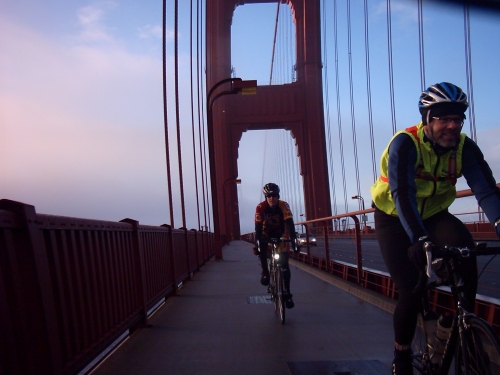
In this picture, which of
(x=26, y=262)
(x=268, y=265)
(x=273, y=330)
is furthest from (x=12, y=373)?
(x=268, y=265)

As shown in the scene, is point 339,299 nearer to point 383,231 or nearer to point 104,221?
point 104,221

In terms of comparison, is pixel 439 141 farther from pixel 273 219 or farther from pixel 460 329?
pixel 273 219

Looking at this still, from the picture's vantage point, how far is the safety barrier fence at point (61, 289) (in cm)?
257

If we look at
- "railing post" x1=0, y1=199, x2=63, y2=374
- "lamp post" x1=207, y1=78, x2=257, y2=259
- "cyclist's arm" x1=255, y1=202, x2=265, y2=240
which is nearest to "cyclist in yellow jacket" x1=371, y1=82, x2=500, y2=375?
"railing post" x1=0, y1=199, x2=63, y2=374

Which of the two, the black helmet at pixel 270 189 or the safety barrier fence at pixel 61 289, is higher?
the black helmet at pixel 270 189

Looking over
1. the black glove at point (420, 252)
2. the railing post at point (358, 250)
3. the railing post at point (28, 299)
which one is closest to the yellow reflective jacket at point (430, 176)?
the black glove at point (420, 252)

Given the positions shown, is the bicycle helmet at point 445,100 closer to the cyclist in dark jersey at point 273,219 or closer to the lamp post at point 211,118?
the cyclist in dark jersey at point 273,219

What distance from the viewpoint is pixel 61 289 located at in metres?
3.06

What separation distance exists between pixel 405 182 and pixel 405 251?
414 millimetres

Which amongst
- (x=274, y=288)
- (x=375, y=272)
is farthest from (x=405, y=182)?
(x=375, y=272)

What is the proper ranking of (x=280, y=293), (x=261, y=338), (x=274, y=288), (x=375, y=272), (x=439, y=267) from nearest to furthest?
(x=439, y=267) < (x=261, y=338) < (x=280, y=293) < (x=274, y=288) < (x=375, y=272)

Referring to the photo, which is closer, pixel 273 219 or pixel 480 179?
pixel 480 179

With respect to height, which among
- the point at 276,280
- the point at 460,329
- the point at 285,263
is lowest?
the point at 276,280

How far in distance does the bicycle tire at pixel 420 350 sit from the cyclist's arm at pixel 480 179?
57 cm
